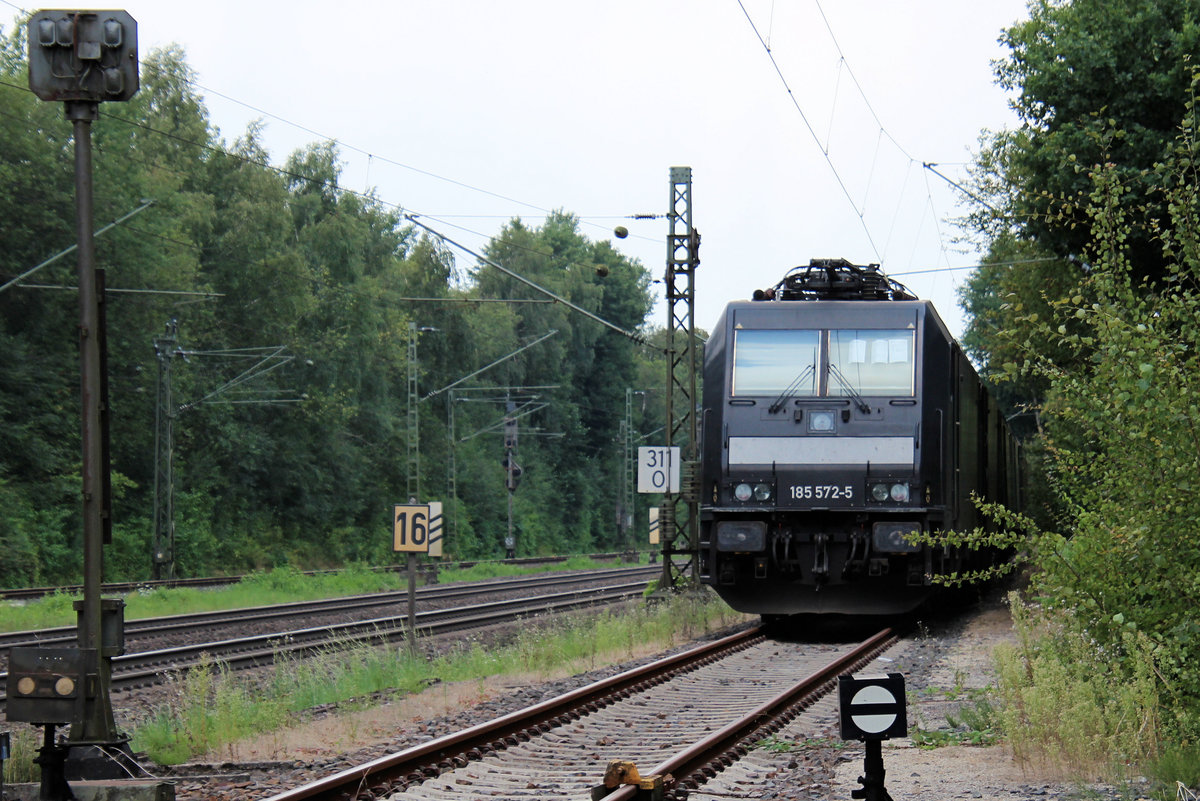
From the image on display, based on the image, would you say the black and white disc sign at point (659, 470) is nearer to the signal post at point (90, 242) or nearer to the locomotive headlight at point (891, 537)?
the locomotive headlight at point (891, 537)

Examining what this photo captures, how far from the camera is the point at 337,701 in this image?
1247cm

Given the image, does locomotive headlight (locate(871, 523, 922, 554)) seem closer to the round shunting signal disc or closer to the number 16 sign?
the number 16 sign

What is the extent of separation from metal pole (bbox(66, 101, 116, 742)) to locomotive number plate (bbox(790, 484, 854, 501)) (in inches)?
369

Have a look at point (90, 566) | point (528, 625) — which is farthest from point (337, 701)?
point (528, 625)

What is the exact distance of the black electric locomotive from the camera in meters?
15.6

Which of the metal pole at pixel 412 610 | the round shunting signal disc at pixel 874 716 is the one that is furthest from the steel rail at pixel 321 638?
the round shunting signal disc at pixel 874 716

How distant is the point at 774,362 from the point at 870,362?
1.10 metres

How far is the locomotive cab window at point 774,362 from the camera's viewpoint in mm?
16172

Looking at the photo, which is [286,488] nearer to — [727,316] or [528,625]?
[528,625]

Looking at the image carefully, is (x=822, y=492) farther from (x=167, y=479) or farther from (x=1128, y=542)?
(x=167, y=479)

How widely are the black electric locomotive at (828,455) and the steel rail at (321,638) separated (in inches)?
145

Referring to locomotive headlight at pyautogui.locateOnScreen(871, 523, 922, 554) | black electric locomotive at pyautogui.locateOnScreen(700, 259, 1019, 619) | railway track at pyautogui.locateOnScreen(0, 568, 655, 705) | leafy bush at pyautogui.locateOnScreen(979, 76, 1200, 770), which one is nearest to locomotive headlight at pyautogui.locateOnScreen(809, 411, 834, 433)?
black electric locomotive at pyautogui.locateOnScreen(700, 259, 1019, 619)

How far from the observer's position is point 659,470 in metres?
21.1

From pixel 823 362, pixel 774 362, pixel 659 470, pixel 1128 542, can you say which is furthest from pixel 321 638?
pixel 1128 542
